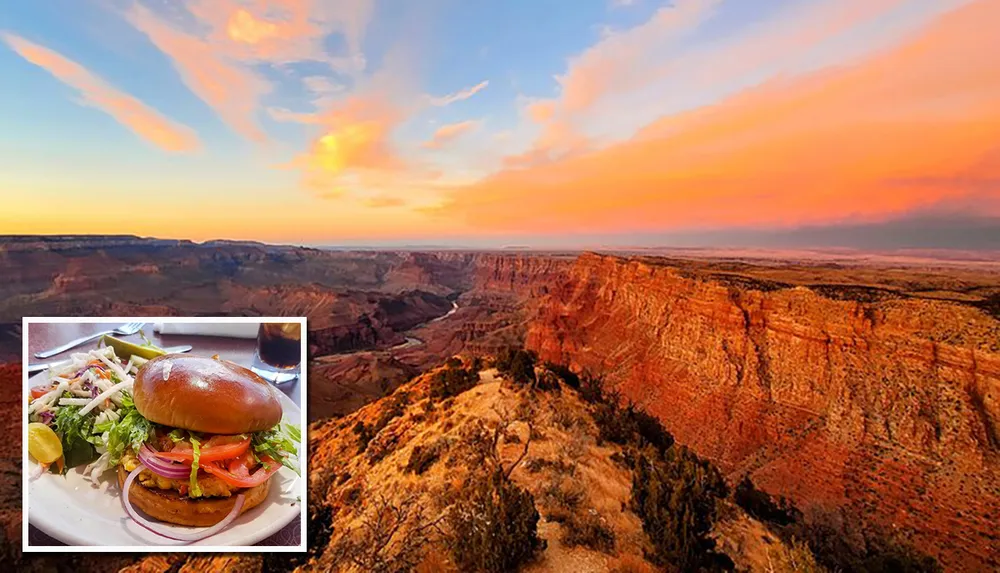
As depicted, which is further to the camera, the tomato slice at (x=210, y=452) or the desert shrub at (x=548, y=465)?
the desert shrub at (x=548, y=465)

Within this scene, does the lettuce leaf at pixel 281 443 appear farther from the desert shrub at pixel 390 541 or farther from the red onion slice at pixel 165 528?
the desert shrub at pixel 390 541

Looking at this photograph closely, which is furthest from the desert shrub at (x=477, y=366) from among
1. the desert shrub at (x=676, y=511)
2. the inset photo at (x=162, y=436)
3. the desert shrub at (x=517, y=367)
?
the inset photo at (x=162, y=436)

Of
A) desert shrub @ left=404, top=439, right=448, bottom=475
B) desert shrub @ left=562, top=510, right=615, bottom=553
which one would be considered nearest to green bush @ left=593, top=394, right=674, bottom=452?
desert shrub @ left=562, top=510, right=615, bottom=553

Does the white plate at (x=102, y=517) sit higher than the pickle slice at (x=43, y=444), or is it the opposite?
the pickle slice at (x=43, y=444)

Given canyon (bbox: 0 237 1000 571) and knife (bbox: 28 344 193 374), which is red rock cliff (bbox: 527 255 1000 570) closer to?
canyon (bbox: 0 237 1000 571)

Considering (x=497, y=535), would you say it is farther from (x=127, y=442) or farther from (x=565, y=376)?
(x=565, y=376)

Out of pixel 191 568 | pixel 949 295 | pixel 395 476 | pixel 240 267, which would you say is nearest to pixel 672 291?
pixel 949 295

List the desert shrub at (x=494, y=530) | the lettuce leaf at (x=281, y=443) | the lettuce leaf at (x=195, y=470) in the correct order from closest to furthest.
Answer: the lettuce leaf at (x=195, y=470), the lettuce leaf at (x=281, y=443), the desert shrub at (x=494, y=530)
